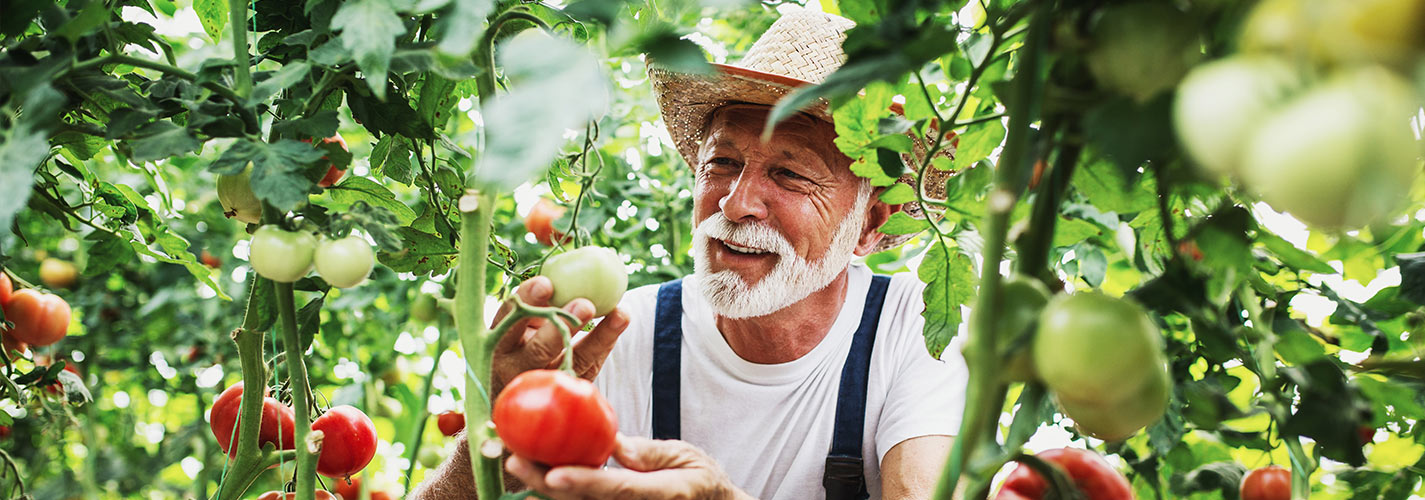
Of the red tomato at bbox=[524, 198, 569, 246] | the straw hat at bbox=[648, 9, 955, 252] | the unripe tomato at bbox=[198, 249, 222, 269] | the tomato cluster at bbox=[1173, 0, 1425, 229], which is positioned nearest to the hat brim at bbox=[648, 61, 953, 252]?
the straw hat at bbox=[648, 9, 955, 252]

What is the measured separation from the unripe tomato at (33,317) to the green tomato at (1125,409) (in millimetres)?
1337

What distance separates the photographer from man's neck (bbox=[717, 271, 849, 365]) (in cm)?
176

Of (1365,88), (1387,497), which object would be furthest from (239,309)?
(1365,88)

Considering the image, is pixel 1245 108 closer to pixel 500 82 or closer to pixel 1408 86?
pixel 1408 86

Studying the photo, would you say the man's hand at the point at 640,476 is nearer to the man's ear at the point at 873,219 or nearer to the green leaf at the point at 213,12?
the green leaf at the point at 213,12

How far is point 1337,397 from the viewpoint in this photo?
1.63ft

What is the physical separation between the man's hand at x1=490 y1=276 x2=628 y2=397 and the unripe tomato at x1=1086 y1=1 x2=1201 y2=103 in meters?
0.53

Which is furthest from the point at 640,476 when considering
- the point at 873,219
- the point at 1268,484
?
the point at 873,219

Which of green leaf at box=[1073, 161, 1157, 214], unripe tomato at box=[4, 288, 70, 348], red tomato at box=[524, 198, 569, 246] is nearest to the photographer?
green leaf at box=[1073, 161, 1157, 214]

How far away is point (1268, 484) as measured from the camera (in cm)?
103

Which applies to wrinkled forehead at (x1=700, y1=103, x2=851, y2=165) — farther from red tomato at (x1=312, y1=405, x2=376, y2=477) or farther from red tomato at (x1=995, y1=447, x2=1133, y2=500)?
red tomato at (x1=995, y1=447, x2=1133, y2=500)

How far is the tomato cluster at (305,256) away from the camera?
719 mm

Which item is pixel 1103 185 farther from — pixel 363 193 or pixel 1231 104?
pixel 363 193

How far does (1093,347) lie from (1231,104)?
0.12m
